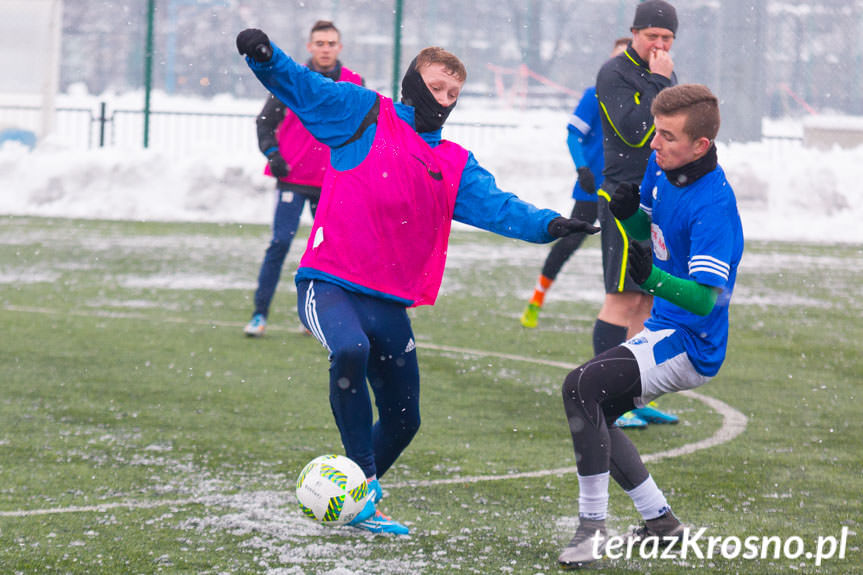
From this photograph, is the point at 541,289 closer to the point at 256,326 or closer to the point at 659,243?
the point at 256,326

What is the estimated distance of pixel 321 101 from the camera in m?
4.47

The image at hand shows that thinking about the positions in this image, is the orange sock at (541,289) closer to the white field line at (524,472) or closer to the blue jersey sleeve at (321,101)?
the white field line at (524,472)

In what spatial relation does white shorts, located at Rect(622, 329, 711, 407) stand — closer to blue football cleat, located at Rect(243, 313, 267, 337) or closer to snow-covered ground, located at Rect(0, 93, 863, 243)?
blue football cleat, located at Rect(243, 313, 267, 337)

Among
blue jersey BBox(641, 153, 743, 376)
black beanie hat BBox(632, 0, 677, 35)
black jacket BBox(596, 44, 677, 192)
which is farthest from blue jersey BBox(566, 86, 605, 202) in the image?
blue jersey BBox(641, 153, 743, 376)

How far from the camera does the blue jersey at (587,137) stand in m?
7.96

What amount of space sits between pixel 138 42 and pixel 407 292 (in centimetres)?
2440

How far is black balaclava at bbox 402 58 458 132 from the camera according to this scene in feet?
14.8

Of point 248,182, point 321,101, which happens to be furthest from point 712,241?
point 248,182

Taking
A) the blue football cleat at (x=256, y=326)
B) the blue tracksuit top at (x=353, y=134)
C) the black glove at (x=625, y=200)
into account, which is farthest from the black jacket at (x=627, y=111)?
the blue football cleat at (x=256, y=326)

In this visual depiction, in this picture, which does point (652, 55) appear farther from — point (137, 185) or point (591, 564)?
point (137, 185)

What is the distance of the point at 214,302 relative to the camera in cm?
1051

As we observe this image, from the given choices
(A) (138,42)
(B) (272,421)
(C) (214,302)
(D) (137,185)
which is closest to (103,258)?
(C) (214,302)

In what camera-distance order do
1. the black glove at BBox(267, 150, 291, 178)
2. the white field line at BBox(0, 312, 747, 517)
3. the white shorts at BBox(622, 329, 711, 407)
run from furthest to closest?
1. the black glove at BBox(267, 150, 291, 178)
2. the white field line at BBox(0, 312, 747, 517)
3. the white shorts at BBox(622, 329, 711, 407)

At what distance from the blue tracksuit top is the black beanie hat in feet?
6.35
